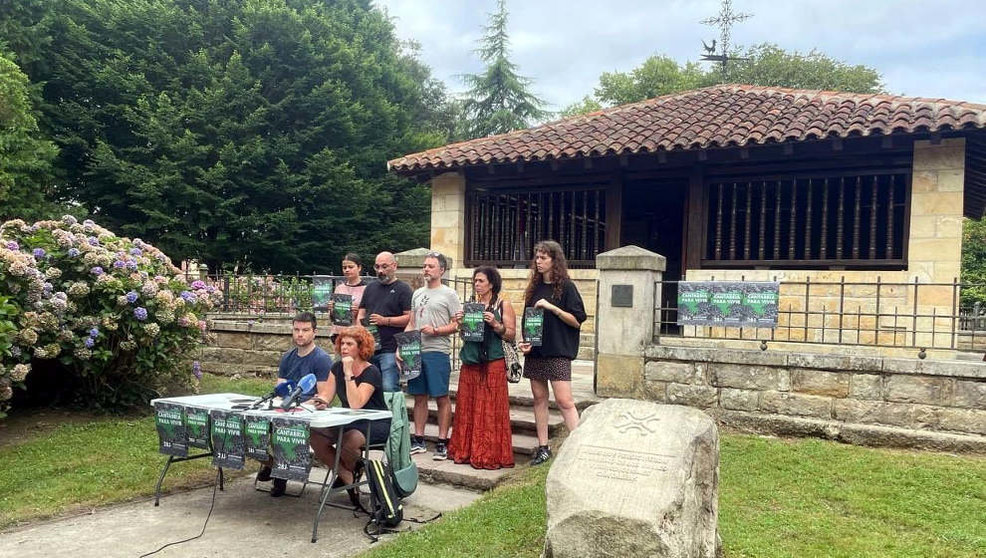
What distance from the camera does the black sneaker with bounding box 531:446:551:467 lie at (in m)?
5.54

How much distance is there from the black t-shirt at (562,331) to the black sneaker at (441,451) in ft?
3.99

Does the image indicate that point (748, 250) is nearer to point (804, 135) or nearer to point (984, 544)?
point (804, 135)

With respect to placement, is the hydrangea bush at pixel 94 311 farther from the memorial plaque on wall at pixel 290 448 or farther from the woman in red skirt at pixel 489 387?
the woman in red skirt at pixel 489 387

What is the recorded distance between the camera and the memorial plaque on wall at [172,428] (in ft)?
15.6

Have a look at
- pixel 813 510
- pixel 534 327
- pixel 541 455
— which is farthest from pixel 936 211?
pixel 541 455

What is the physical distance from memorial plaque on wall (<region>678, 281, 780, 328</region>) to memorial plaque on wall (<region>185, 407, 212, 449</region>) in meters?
4.50

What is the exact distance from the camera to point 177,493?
17.4 feet

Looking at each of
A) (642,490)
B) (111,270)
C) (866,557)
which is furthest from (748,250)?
(111,270)

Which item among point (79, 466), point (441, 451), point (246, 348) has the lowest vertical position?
point (79, 466)

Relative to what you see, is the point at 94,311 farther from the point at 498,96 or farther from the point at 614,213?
the point at 498,96

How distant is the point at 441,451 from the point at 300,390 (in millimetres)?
1777

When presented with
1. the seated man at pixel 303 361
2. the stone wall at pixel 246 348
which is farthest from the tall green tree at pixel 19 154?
the seated man at pixel 303 361

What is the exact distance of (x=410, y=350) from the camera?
5652mm

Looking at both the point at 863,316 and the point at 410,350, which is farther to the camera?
the point at 863,316
